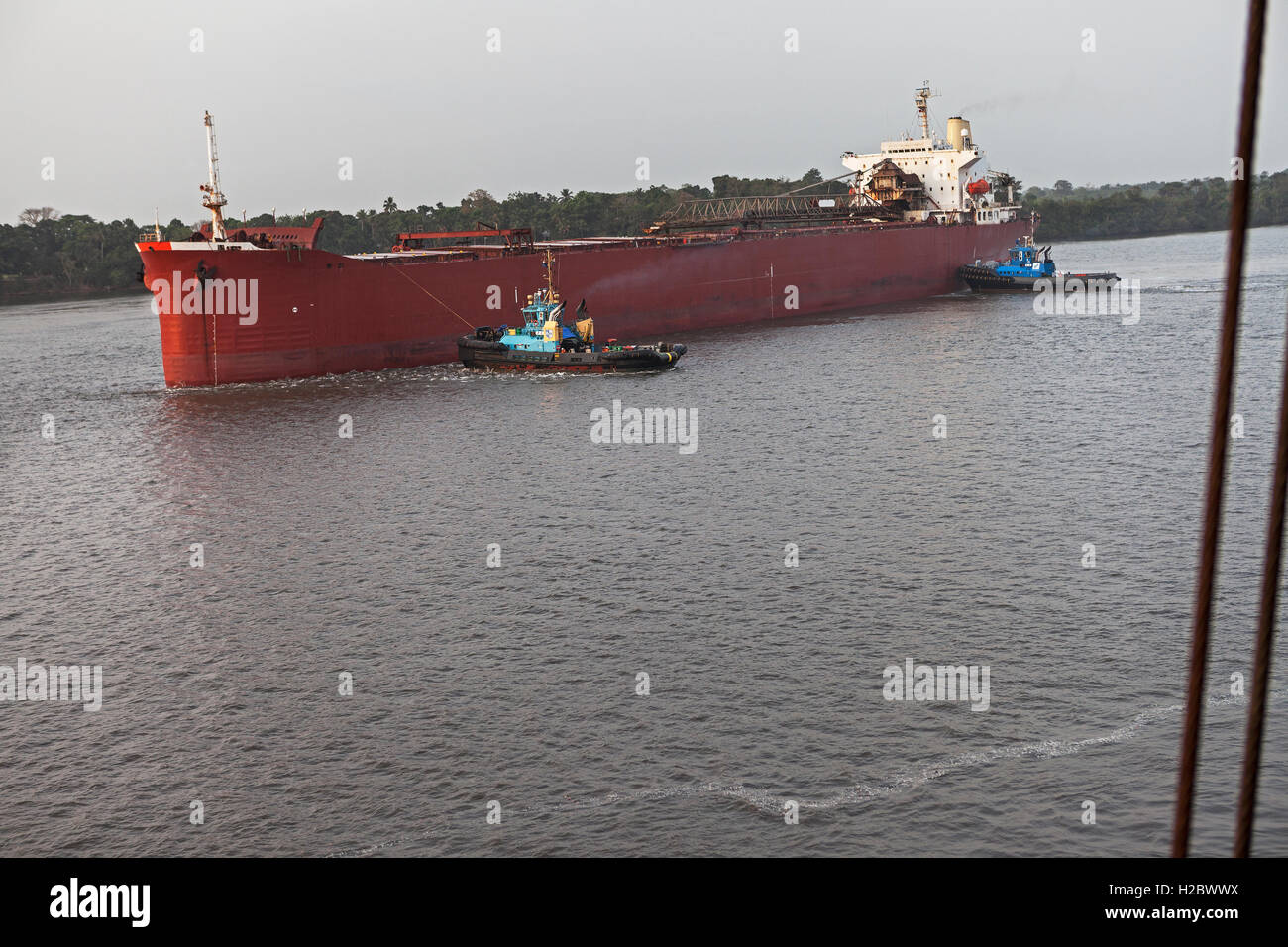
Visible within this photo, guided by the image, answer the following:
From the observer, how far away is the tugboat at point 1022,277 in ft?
211

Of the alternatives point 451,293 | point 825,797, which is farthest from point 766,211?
point 825,797

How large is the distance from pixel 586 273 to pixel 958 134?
117 feet

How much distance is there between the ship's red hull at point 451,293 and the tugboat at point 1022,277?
6.39 m

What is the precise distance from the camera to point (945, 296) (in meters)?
64.8

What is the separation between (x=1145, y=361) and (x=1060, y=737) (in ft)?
98.4

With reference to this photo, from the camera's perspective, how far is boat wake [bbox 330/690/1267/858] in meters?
11.5

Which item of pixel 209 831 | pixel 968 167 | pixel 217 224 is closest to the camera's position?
pixel 209 831

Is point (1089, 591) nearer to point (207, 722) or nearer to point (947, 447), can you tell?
point (947, 447)

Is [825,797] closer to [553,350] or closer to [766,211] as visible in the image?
[553,350]

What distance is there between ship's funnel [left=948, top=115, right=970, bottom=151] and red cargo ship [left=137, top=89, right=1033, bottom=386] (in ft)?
0.41

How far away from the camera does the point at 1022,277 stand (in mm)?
64438

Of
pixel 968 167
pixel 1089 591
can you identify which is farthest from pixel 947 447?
pixel 968 167

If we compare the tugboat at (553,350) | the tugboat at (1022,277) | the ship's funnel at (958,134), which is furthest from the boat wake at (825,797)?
the ship's funnel at (958,134)
